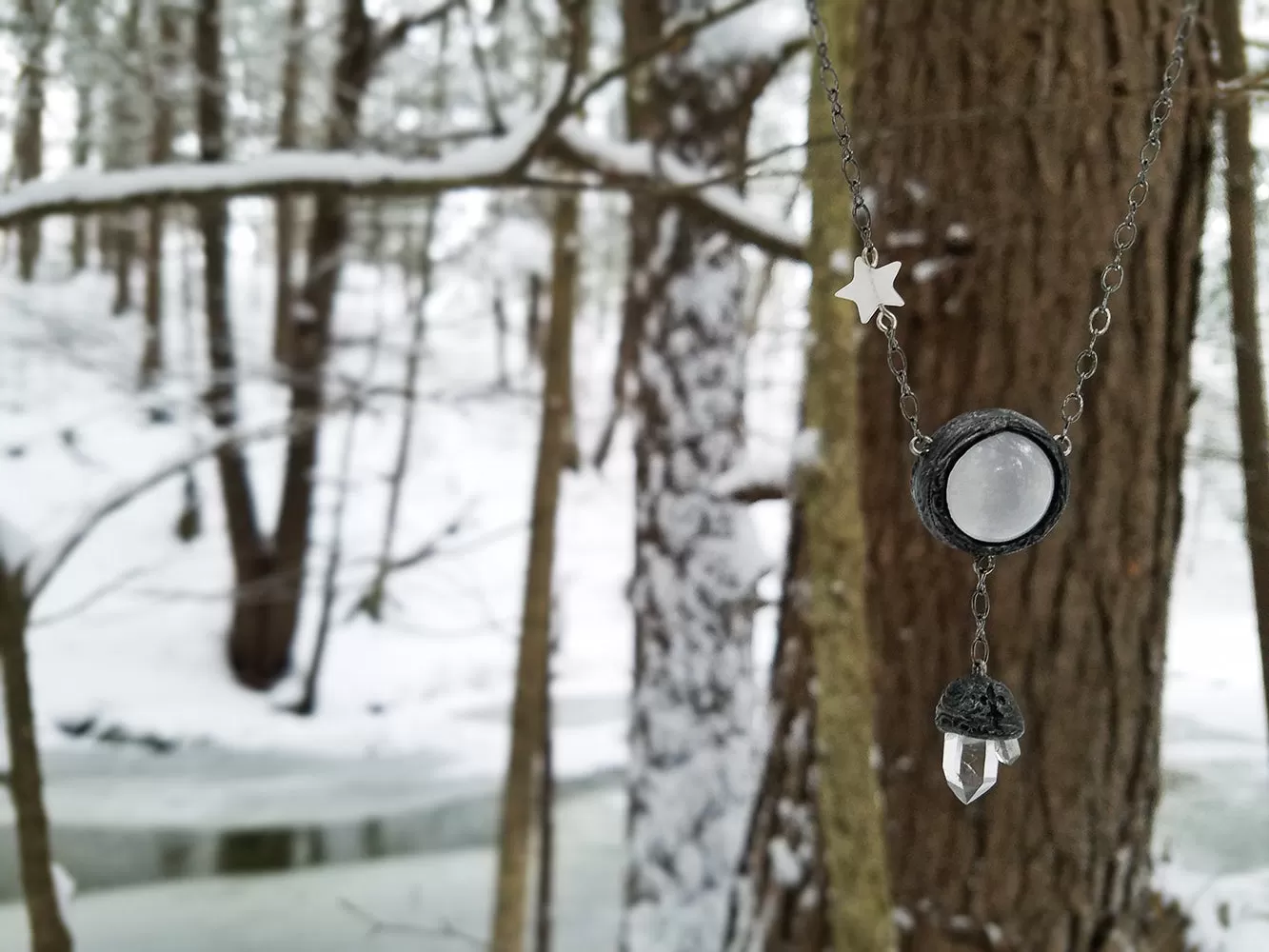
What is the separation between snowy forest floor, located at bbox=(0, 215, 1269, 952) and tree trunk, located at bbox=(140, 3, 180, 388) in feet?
0.34

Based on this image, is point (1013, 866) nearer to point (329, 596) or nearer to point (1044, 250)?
point (1044, 250)

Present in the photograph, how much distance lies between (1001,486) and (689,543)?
1174mm

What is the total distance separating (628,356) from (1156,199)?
1.13 m

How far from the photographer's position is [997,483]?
408 mm

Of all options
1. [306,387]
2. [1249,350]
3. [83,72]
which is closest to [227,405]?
[306,387]

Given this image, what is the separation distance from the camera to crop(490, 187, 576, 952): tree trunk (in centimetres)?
124

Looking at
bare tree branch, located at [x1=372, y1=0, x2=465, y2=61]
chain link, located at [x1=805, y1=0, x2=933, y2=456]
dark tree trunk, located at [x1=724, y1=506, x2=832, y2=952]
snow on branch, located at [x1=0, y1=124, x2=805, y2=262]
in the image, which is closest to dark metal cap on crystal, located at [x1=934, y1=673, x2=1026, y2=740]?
chain link, located at [x1=805, y1=0, x2=933, y2=456]

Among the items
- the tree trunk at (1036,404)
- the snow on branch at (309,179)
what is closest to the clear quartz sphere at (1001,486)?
the tree trunk at (1036,404)

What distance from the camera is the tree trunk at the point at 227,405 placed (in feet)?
9.74

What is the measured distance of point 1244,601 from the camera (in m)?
0.95

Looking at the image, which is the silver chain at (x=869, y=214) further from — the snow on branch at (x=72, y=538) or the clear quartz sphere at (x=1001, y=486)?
the snow on branch at (x=72, y=538)

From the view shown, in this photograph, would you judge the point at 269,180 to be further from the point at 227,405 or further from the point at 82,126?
the point at 227,405

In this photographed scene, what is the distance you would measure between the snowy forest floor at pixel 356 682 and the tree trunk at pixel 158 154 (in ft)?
0.34

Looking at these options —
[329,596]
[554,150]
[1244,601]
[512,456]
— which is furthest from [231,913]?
[512,456]
